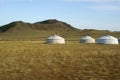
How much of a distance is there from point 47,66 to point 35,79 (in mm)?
6151

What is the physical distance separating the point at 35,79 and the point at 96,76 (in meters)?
4.56

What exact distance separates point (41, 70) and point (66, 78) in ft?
13.9

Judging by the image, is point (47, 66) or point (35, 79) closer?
point (35, 79)

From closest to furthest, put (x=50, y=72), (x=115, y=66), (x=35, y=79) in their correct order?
(x=35, y=79) → (x=50, y=72) → (x=115, y=66)

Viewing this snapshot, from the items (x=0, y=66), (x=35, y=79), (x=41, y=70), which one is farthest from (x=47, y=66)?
(x=35, y=79)

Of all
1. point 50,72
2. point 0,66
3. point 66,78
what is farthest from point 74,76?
point 0,66

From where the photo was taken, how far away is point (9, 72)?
23812 millimetres

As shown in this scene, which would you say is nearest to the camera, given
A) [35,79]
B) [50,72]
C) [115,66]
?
[35,79]

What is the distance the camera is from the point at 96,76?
2183 centimetres

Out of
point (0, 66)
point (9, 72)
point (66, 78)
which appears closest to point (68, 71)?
point (66, 78)

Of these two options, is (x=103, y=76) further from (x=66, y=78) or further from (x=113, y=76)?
(x=66, y=78)

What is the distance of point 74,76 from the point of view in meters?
21.9

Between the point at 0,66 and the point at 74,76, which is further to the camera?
the point at 0,66

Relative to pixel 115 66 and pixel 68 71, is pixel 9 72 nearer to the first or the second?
pixel 68 71
